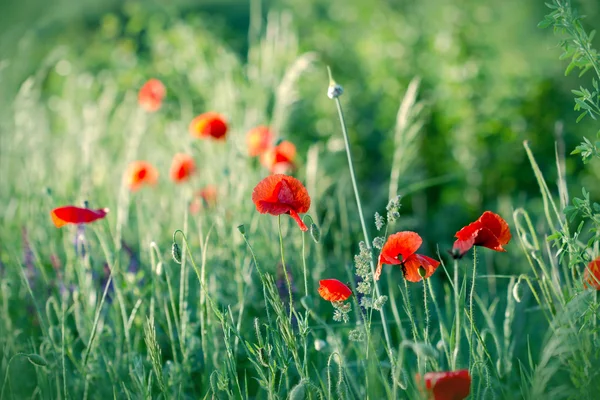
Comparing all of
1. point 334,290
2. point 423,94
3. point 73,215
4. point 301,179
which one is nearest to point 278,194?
point 334,290

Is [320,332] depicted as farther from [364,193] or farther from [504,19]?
[504,19]

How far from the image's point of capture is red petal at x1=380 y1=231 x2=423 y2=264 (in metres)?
1.18

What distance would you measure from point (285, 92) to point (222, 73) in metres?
1.22

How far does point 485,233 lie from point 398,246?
0.16 m

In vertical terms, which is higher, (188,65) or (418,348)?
(188,65)

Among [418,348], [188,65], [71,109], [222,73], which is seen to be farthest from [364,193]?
[418,348]

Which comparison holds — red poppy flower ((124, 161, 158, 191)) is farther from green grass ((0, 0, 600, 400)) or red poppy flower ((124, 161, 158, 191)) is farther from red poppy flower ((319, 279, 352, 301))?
red poppy flower ((319, 279, 352, 301))

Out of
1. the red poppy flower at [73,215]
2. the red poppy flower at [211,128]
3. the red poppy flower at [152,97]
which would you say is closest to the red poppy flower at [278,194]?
the red poppy flower at [73,215]

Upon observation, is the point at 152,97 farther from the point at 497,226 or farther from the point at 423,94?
the point at 497,226

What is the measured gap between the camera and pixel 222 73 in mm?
3590

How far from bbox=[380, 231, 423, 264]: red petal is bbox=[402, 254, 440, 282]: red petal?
3 cm

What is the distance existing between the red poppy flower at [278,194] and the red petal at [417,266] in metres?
0.20

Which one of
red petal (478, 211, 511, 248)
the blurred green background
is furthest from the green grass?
red petal (478, 211, 511, 248)

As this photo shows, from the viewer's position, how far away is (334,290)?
1224 millimetres
